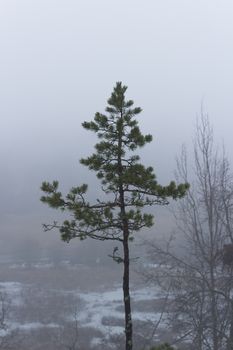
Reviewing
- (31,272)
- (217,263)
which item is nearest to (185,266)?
(217,263)

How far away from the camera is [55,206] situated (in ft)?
27.6

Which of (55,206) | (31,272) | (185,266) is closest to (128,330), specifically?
(55,206)

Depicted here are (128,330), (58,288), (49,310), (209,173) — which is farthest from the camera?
(58,288)

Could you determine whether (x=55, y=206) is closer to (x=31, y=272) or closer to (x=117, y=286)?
(x=117, y=286)

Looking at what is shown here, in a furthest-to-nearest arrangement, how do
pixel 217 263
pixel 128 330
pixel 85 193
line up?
pixel 217 263 → pixel 85 193 → pixel 128 330

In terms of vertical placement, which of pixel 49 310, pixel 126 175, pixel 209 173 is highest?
pixel 209 173

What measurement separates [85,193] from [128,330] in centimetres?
247

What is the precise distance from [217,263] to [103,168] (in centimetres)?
1341

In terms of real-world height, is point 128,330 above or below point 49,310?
above

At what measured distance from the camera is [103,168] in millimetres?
8719

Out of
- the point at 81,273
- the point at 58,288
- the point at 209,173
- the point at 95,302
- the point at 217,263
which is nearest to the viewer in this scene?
the point at 217,263

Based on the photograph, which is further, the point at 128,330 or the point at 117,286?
the point at 117,286

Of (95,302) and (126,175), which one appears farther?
(95,302)

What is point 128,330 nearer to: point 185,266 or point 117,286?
point 185,266
